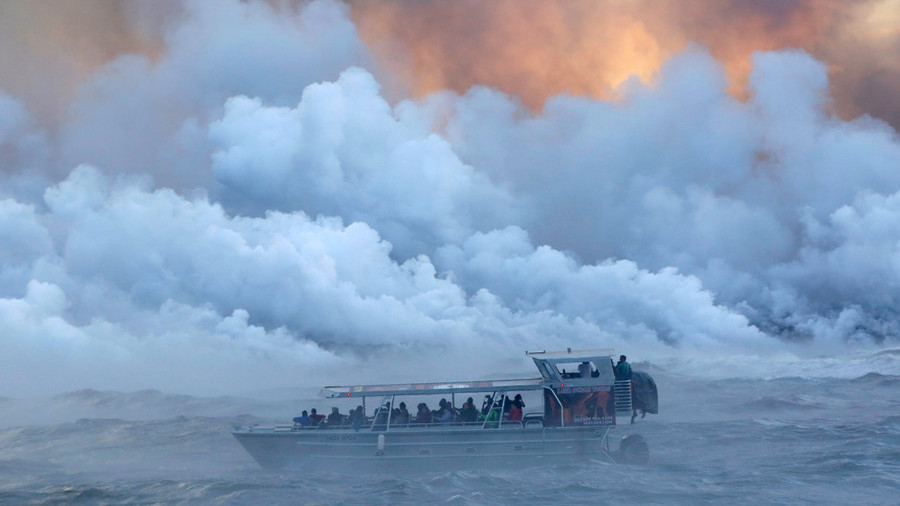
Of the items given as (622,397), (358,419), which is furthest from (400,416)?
(622,397)

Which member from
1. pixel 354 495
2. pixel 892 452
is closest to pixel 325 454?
pixel 354 495

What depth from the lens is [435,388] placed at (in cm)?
2966

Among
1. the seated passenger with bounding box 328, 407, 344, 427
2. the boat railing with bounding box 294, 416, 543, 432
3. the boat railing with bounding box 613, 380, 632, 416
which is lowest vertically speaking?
the boat railing with bounding box 294, 416, 543, 432

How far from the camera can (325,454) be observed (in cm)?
2959

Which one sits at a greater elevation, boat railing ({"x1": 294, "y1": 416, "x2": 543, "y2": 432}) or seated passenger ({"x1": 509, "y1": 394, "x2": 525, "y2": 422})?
seated passenger ({"x1": 509, "y1": 394, "x2": 525, "y2": 422})

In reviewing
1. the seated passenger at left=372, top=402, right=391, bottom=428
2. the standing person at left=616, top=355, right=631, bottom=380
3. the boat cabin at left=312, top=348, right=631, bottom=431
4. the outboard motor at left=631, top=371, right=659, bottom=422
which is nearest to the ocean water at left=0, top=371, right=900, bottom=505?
the boat cabin at left=312, top=348, right=631, bottom=431

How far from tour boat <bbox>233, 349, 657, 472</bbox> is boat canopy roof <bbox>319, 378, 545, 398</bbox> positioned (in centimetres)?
4

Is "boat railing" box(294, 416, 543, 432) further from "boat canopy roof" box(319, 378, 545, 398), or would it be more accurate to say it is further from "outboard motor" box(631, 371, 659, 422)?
"outboard motor" box(631, 371, 659, 422)

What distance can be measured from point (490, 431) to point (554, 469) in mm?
2772

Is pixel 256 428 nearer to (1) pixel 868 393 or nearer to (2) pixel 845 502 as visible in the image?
(2) pixel 845 502

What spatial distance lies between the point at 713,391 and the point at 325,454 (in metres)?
47.5

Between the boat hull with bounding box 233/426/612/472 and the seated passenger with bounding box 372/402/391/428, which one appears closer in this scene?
the boat hull with bounding box 233/426/612/472

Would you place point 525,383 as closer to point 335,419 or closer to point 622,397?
point 622,397

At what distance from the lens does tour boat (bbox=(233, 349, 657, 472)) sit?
93.7 ft
